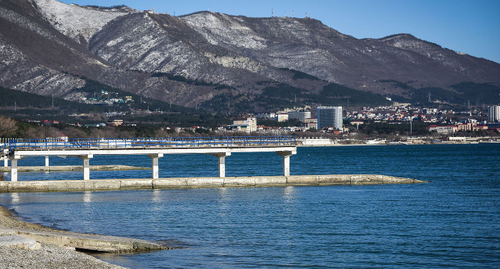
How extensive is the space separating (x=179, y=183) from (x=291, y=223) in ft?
65.3

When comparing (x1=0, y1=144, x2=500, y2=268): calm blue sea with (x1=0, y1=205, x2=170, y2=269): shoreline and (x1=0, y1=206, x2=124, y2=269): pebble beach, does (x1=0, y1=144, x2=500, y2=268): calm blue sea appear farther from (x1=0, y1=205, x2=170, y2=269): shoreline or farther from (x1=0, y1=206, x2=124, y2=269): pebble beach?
(x1=0, y1=206, x2=124, y2=269): pebble beach

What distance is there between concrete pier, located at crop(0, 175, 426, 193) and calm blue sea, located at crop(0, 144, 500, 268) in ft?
3.89

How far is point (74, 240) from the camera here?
87.4 feet

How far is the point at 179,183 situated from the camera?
180ft

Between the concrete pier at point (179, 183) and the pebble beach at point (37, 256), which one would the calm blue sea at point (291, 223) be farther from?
the pebble beach at point (37, 256)

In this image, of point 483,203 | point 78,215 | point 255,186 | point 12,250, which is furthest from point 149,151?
point 12,250

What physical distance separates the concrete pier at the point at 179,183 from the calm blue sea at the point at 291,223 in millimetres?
1186

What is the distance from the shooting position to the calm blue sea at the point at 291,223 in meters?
26.8

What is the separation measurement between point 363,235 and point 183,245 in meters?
8.40

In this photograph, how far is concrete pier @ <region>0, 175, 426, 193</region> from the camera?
5278 cm

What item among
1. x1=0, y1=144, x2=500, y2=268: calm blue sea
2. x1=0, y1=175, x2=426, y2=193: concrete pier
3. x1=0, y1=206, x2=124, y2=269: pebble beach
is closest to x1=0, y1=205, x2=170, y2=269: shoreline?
x1=0, y1=206, x2=124, y2=269: pebble beach

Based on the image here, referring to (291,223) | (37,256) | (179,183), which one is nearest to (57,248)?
(37,256)

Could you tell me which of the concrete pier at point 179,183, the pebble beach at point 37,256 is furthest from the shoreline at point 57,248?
the concrete pier at point 179,183

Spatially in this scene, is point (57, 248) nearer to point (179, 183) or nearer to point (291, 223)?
point (291, 223)
